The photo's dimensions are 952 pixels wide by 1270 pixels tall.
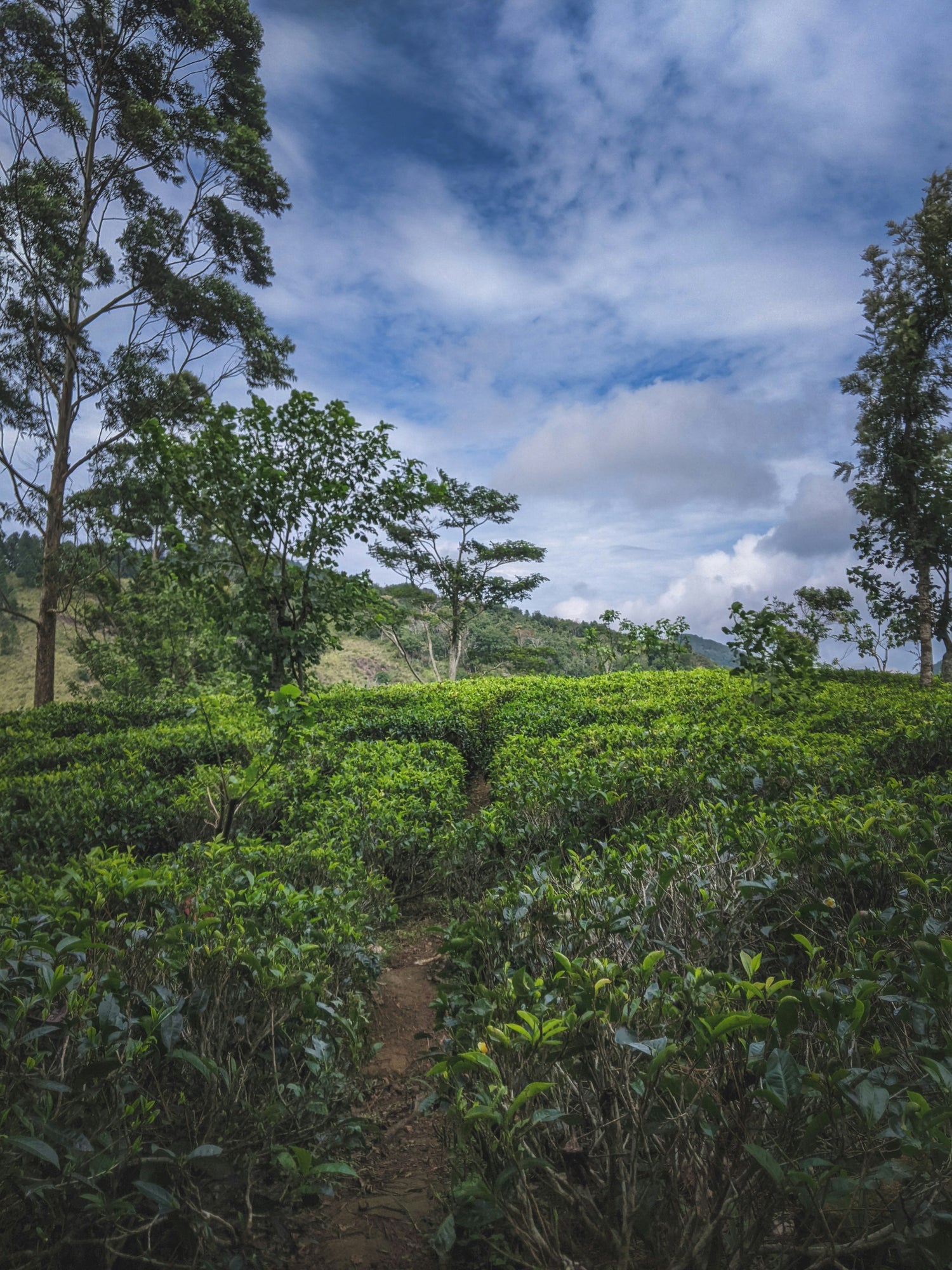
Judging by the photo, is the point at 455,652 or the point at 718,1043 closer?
the point at 718,1043

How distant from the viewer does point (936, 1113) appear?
112 cm

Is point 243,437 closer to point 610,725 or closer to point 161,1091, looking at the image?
point 610,725

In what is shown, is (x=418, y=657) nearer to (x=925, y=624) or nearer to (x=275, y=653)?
(x=925, y=624)

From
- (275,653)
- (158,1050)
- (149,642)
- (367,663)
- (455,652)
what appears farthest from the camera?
(367,663)

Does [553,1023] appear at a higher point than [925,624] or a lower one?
lower

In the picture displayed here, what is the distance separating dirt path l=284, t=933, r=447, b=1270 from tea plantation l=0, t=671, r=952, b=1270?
9 centimetres

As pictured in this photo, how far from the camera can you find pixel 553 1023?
4.86 feet

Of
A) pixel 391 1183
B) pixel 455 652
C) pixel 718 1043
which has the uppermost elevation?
pixel 455 652

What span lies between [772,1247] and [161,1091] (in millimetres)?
1657

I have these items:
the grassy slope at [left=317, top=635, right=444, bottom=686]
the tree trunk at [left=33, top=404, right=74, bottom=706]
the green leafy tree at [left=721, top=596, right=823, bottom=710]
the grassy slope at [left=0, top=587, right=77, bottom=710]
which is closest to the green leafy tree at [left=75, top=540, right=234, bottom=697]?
the tree trunk at [left=33, top=404, right=74, bottom=706]

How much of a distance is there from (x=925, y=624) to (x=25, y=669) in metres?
48.9

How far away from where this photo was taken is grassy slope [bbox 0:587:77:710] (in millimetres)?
36719

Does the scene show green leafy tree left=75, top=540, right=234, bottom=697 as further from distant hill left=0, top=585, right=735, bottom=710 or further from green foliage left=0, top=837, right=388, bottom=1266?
green foliage left=0, top=837, right=388, bottom=1266

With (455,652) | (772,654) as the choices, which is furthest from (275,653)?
(455,652)
